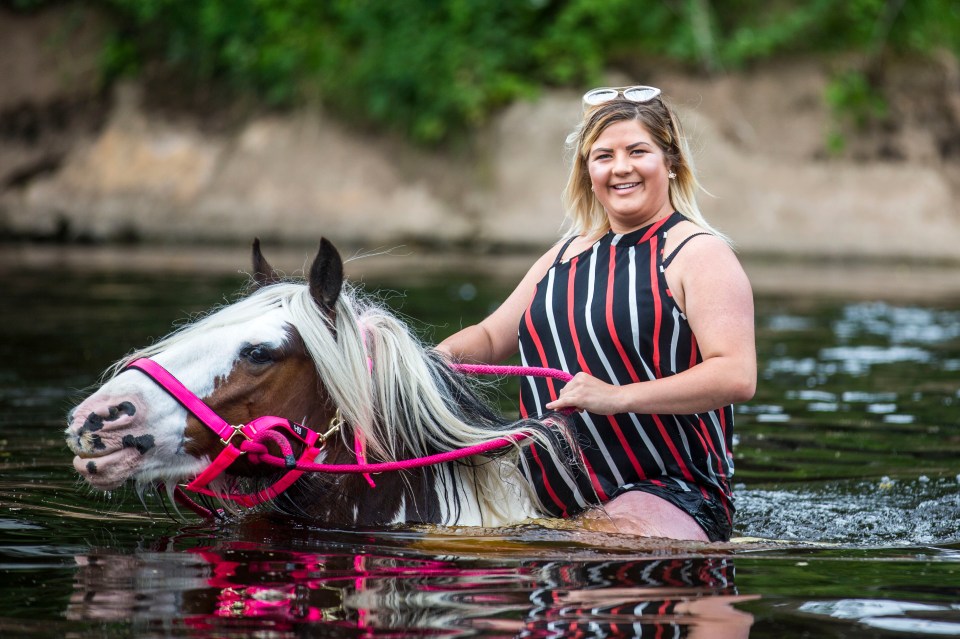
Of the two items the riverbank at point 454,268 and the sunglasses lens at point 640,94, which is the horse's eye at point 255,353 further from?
the riverbank at point 454,268

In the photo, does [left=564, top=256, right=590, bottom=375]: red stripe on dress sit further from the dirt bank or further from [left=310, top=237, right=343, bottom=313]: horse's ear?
the dirt bank

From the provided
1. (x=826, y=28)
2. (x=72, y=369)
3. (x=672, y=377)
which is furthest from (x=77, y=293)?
(x=826, y=28)

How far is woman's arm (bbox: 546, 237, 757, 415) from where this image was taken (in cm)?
323

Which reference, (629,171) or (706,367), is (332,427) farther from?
(629,171)

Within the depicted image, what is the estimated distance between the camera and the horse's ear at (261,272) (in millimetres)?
3377

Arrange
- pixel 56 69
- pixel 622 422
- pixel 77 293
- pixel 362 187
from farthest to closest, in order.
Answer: pixel 56 69, pixel 362 187, pixel 77 293, pixel 622 422

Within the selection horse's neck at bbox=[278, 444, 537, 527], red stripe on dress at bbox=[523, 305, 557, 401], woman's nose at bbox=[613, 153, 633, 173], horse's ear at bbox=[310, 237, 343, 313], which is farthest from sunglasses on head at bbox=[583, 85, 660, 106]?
horse's neck at bbox=[278, 444, 537, 527]

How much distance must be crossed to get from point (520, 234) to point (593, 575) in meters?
12.7

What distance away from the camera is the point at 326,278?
310 cm

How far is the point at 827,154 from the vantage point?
1600 centimetres

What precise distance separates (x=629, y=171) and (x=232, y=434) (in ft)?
4.49

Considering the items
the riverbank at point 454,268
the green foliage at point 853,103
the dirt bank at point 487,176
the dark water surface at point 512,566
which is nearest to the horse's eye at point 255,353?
the dark water surface at point 512,566

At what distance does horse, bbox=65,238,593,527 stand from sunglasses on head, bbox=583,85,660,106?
0.91 m

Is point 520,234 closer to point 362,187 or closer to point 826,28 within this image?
point 362,187
